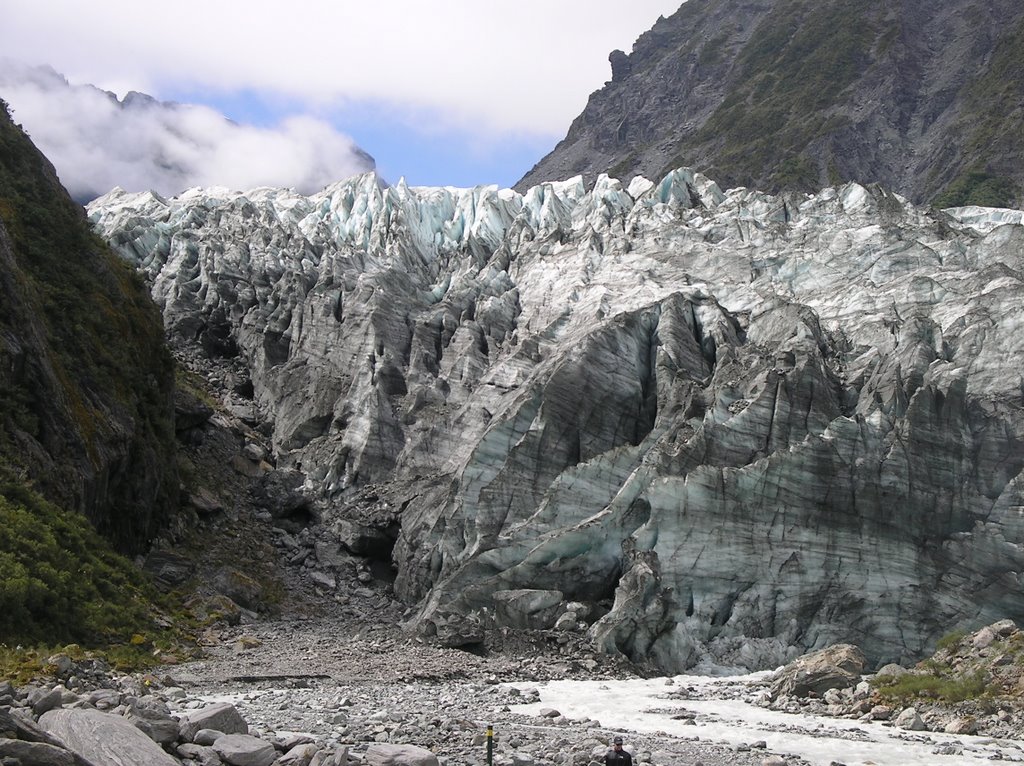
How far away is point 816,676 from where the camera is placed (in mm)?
28734

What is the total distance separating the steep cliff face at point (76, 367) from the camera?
37.6 meters

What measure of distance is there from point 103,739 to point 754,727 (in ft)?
52.4

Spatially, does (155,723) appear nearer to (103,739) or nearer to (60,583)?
(103,739)

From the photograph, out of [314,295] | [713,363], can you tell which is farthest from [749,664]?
[314,295]

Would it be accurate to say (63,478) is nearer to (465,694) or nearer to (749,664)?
(465,694)

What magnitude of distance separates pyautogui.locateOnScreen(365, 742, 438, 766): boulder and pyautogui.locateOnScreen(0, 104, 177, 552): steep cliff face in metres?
23.3

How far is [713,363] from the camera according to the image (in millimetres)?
53938

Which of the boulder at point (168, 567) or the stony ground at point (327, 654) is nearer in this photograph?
the stony ground at point (327, 654)

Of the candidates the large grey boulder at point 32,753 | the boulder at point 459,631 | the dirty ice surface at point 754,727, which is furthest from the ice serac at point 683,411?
the large grey boulder at point 32,753

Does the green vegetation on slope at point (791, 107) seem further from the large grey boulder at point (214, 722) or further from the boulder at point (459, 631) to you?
the large grey boulder at point (214, 722)

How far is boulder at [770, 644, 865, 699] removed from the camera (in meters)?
28.5

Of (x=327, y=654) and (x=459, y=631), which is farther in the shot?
(x=459, y=631)

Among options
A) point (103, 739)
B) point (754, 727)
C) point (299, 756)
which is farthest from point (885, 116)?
point (103, 739)

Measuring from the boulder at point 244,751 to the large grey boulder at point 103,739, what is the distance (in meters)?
1.24
